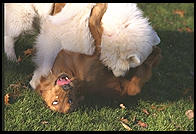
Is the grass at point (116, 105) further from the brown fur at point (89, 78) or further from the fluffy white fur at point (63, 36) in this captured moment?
the fluffy white fur at point (63, 36)

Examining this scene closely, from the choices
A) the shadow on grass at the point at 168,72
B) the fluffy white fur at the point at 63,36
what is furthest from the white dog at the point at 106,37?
the shadow on grass at the point at 168,72

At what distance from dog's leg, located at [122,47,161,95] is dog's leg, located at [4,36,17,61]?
146 cm

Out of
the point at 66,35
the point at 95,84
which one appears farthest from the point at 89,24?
the point at 95,84

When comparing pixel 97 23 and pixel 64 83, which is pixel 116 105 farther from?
pixel 97 23

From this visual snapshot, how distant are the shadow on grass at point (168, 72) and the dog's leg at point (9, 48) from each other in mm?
84

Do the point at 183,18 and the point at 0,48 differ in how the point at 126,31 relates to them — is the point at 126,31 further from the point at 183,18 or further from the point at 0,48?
the point at 183,18

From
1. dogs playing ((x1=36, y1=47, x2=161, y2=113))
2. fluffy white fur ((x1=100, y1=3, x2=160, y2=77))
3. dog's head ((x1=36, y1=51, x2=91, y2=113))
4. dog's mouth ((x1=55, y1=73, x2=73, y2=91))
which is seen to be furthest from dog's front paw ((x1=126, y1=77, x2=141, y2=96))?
dog's mouth ((x1=55, y1=73, x2=73, y2=91))

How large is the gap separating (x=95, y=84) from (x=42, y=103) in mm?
604

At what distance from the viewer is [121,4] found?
392 cm

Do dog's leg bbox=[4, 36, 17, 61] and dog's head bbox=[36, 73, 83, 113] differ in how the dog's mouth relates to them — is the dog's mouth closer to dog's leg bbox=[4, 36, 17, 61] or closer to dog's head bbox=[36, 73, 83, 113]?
dog's head bbox=[36, 73, 83, 113]

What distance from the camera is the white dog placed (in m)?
3.58

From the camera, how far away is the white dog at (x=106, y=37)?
358 centimetres

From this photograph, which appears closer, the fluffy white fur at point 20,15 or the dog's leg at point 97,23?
the dog's leg at point 97,23

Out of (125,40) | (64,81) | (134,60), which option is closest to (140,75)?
(134,60)
